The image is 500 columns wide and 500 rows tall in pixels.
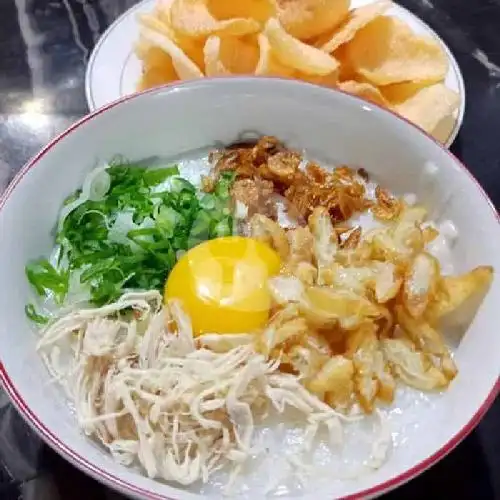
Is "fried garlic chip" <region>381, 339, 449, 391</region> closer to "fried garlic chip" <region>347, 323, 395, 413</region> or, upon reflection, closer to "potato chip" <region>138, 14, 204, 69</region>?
"fried garlic chip" <region>347, 323, 395, 413</region>

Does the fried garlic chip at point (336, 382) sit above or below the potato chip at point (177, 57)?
below

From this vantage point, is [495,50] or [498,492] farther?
[495,50]

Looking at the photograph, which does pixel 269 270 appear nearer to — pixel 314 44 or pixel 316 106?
pixel 316 106

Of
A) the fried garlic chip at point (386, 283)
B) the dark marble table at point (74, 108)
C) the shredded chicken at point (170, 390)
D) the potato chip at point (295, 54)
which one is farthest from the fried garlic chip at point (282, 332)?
the potato chip at point (295, 54)

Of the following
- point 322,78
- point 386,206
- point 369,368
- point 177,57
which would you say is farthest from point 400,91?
point 369,368

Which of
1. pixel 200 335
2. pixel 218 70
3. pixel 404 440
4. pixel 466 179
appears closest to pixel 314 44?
pixel 218 70

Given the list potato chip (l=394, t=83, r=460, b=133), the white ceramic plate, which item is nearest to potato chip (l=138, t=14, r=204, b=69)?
the white ceramic plate

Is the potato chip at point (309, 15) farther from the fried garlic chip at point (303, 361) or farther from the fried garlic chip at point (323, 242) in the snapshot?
the fried garlic chip at point (303, 361)
